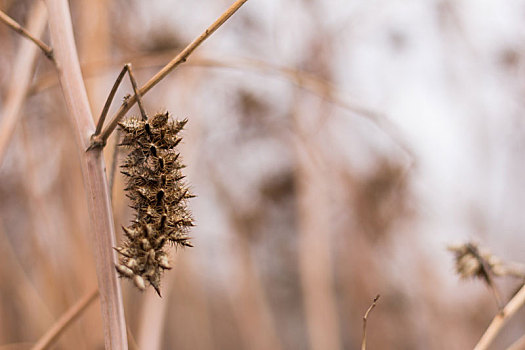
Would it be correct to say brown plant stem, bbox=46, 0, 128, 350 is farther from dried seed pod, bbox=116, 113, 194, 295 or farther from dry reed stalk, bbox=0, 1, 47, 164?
dry reed stalk, bbox=0, 1, 47, 164

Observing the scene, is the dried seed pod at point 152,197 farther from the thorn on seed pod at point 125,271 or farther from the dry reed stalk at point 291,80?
the dry reed stalk at point 291,80

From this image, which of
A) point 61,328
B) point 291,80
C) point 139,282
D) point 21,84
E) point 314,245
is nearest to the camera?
point 139,282

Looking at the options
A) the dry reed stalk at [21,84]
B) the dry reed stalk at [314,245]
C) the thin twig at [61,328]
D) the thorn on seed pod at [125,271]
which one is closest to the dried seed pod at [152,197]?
the thorn on seed pod at [125,271]

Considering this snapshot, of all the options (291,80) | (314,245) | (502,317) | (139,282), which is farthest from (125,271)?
(314,245)

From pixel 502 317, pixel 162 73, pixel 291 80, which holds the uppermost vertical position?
pixel 291 80

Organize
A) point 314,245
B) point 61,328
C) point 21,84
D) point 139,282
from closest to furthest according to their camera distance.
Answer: point 139,282, point 61,328, point 21,84, point 314,245

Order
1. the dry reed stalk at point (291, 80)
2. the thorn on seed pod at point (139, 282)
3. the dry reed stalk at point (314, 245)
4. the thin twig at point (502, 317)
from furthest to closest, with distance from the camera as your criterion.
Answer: the dry reed stalk at point (314, 245) → the dry reed stalk at point (291, 80) → the thin twig at point (502, 317) → the thorn on seed pod at point (139, 282)

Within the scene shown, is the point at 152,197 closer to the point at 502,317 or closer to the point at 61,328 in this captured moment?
the point at 61,328

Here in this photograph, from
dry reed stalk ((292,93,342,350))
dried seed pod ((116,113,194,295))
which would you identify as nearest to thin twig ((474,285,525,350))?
dried seed pod ((116,113,194,295))

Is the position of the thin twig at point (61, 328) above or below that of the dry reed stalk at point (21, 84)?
below

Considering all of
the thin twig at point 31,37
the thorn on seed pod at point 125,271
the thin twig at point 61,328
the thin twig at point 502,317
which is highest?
the thin twig at point 31,37
